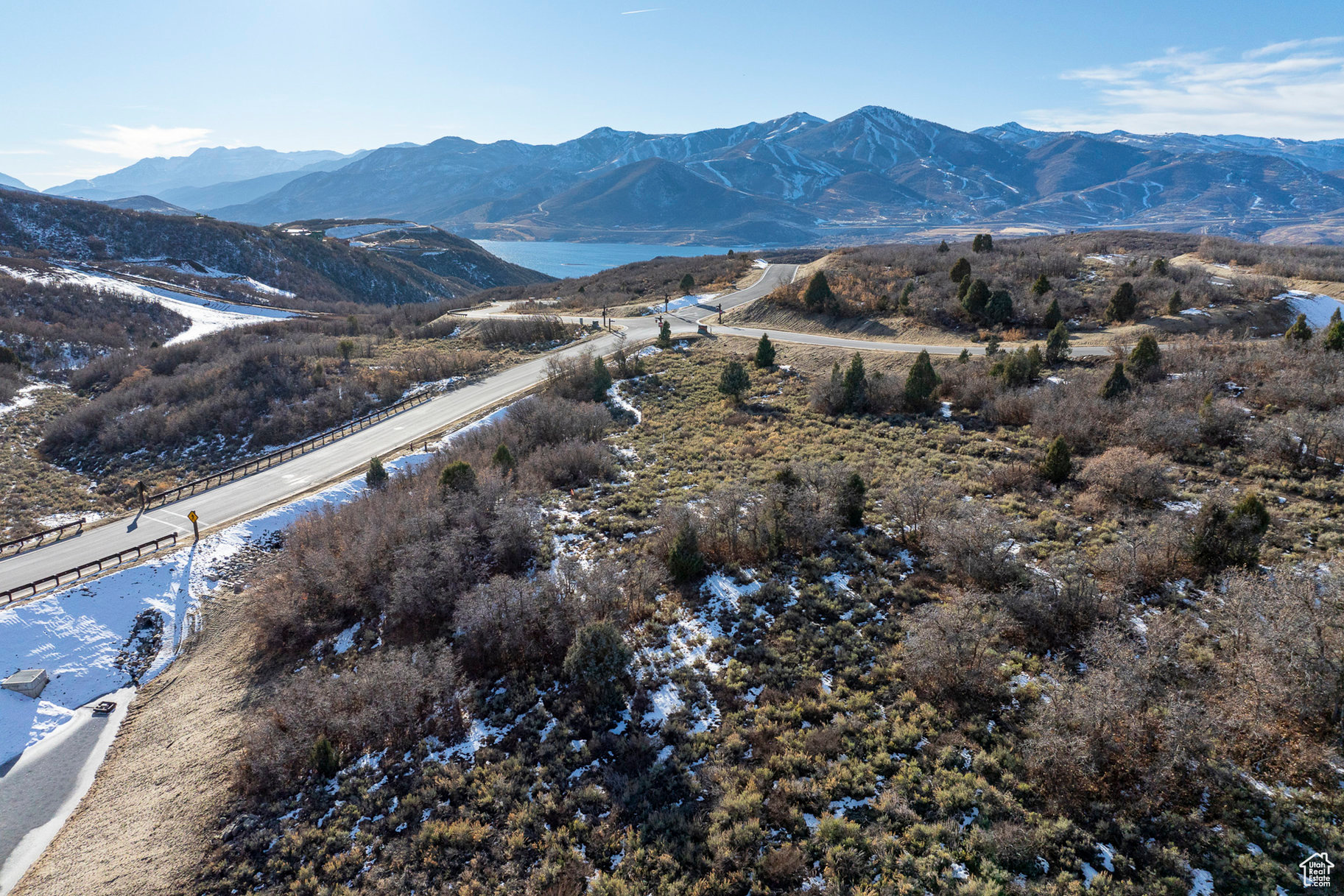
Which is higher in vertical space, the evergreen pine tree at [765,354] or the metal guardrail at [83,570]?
the evergreen pine tree at [765,354]

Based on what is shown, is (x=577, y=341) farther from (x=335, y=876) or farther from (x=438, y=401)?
(x=335, y=876)

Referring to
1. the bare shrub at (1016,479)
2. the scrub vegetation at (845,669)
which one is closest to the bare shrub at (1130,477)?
the scrub vegetation at (845,669)

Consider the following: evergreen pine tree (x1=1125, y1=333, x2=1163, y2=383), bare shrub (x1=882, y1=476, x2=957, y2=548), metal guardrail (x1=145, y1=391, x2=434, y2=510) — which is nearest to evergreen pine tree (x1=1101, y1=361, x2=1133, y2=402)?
evergreen pine tree (x1=1125, y1=333, x2=1163, y2=383)

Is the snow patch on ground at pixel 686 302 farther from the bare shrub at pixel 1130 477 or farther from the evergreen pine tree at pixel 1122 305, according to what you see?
the bare shrub at pixel 1130 477

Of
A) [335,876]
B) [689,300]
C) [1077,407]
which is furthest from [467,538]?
[689,300]

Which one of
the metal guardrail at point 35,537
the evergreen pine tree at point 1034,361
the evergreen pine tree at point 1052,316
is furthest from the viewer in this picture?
the evergreen pine tree at point 1052,316

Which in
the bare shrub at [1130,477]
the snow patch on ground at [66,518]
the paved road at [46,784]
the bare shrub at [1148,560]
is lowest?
the paved road at [46,784]

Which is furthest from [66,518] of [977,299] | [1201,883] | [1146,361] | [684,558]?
[977,299]
